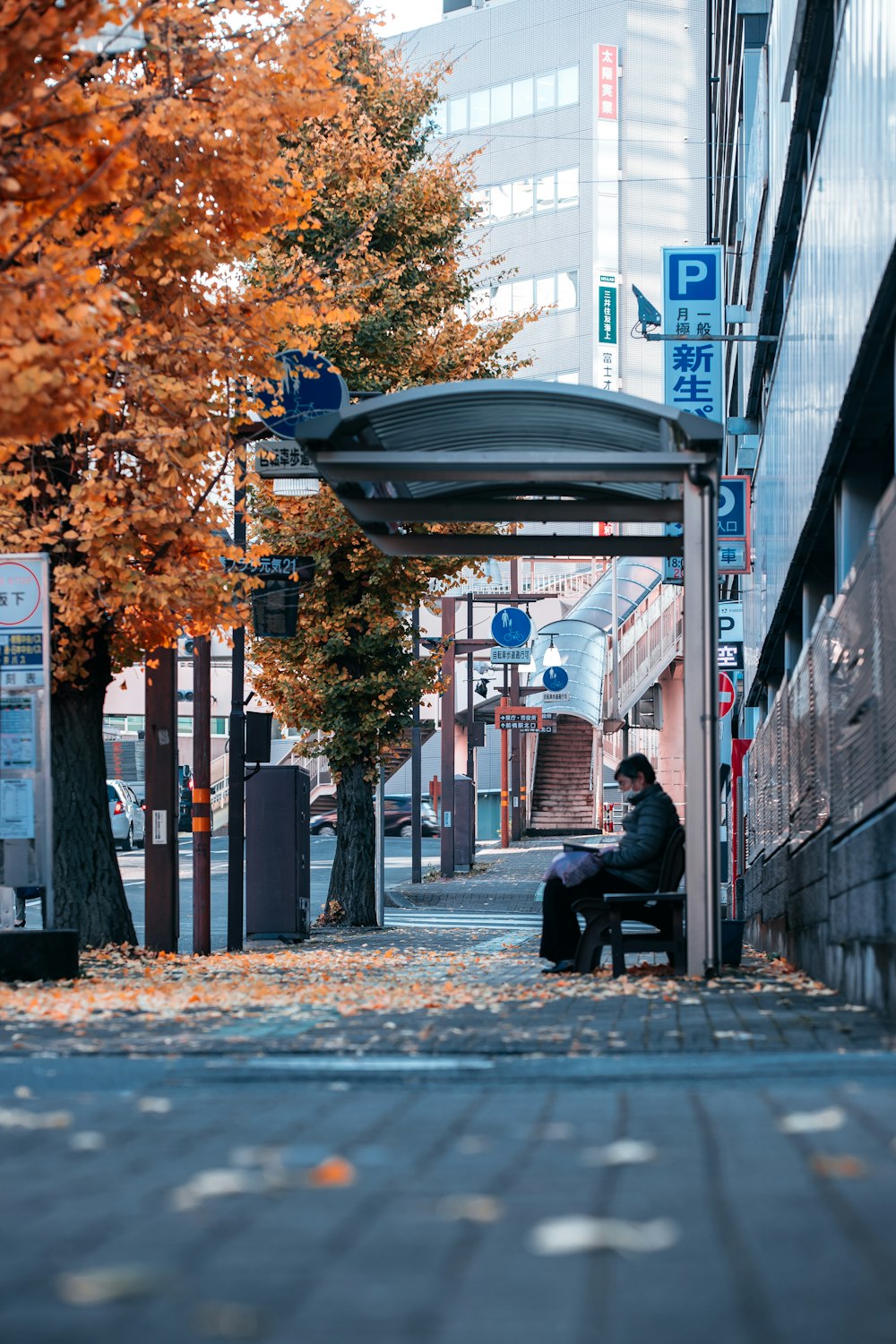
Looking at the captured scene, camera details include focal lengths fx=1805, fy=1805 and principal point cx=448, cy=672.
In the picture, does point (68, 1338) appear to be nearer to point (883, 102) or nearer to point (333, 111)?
point (883, 102)

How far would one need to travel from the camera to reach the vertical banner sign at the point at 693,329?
22922 millimetres

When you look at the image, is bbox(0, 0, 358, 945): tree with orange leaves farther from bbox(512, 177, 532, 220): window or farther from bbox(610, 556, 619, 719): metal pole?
bbox(512, 177, 532, 220): window

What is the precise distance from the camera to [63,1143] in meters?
4.71

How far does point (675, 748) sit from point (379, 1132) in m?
48.1

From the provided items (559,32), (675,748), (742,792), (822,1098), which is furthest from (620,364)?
(822,1098)

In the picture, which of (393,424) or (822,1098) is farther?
(393,424)

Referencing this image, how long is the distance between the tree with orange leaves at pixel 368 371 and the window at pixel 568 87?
56976mm

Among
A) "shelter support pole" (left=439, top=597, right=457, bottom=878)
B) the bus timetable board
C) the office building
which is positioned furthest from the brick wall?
the bus timetable board

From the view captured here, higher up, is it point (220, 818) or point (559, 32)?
point (559, 32)

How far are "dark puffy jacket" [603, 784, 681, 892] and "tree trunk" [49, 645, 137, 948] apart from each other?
15.1ft

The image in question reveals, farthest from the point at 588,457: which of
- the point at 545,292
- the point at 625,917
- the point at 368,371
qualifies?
the point at 545,292

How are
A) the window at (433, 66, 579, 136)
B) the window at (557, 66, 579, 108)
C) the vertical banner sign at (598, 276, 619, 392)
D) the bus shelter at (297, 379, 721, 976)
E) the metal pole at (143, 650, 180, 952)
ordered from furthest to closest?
the window at (433, 66, 579, 136), the window at (557, 66, 579, 108), the vertical banner sign at (598, 276, 619, 392), the metal pole at (143, 650, 180, 952), the bus shelter at (297, 379, 721, 976)

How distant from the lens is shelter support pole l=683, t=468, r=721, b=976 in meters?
9.95

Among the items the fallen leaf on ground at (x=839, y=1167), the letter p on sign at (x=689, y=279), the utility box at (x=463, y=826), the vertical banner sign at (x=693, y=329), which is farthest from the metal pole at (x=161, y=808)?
the utility box at (x=463, y=826)
